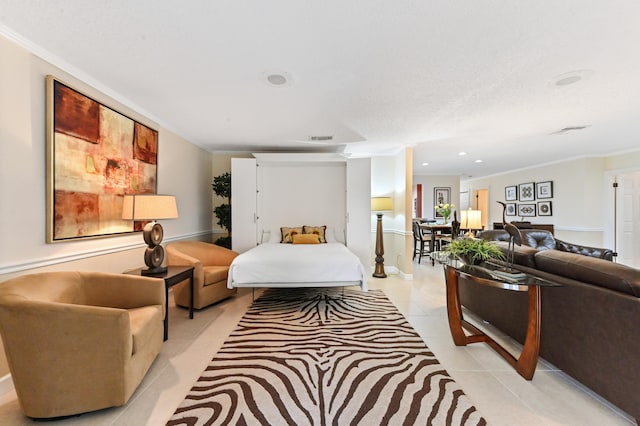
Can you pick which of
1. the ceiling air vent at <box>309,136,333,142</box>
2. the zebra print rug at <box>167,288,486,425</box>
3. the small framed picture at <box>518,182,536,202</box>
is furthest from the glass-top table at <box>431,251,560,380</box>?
the small framed picture at <box>518,182,536,202</box>

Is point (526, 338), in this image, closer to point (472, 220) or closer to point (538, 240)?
point (472, 220)

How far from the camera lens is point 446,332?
105 inches

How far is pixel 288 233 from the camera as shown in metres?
4.59

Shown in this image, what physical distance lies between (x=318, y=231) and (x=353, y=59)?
9.99 ft

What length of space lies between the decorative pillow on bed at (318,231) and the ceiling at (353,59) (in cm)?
178

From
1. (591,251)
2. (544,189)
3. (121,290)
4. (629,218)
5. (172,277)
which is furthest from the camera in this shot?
(544,189)

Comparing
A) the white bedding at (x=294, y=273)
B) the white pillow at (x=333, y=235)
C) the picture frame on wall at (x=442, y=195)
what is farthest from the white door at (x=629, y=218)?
the white bedding at (x=294, y=273)

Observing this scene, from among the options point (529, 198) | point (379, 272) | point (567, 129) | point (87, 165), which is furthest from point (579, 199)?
point (87, 165)

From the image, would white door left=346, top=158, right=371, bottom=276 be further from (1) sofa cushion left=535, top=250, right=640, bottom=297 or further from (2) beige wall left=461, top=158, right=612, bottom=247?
(2) beige wall left=461, top=158, right=612, bottom=247

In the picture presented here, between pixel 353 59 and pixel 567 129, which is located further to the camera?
pixel 567 129

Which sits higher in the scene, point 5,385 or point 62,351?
point 62,351

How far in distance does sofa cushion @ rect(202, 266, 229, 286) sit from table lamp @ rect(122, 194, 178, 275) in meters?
0.55

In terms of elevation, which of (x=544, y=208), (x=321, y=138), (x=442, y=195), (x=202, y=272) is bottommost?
(x=202, y=272)

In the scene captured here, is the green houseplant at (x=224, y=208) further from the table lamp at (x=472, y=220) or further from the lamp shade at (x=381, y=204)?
the table lamp at (x=472, y=220)
